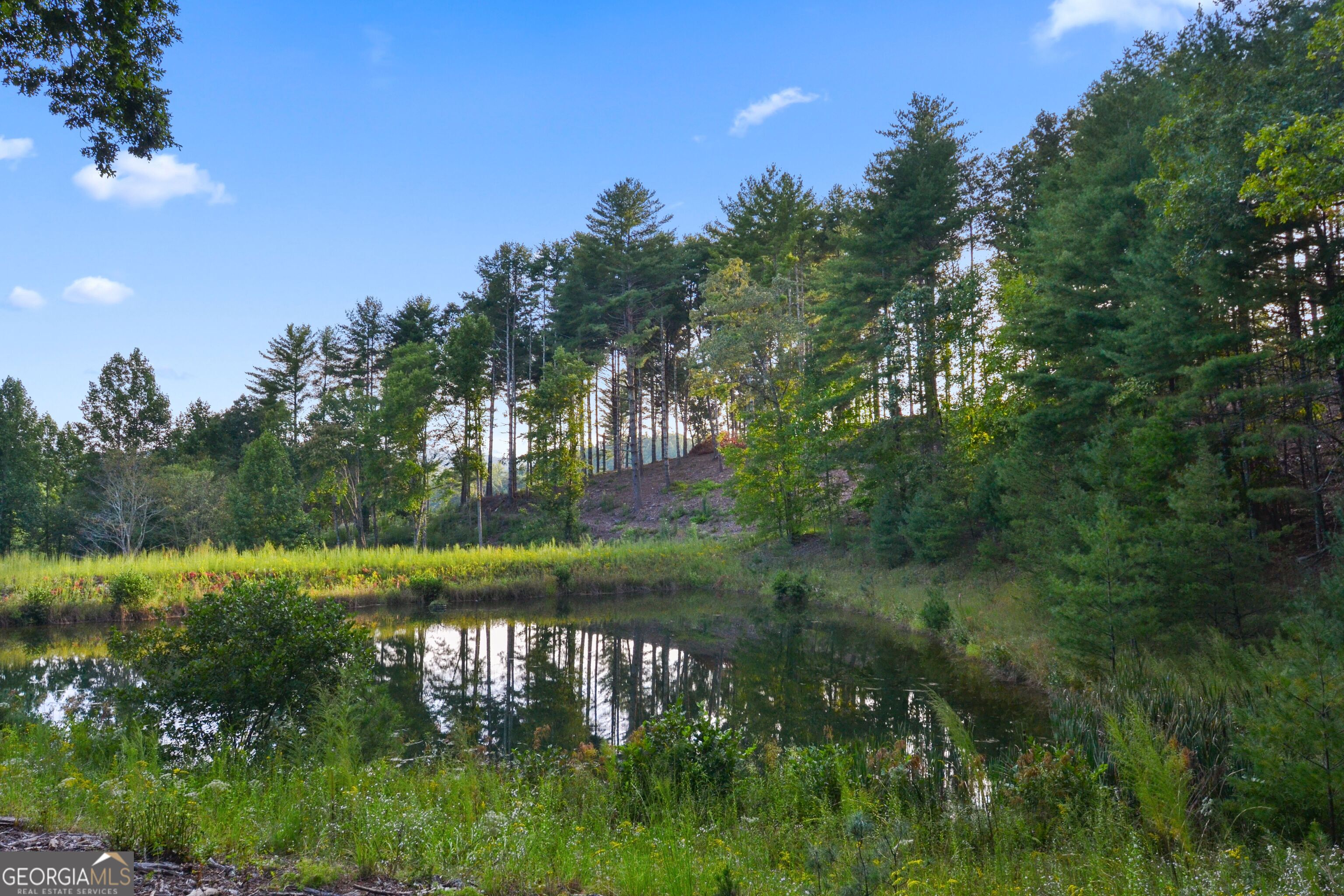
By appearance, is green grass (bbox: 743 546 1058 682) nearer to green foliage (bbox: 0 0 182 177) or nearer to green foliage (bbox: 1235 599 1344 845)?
green foliage (bbox: 1235 599 1344 845)

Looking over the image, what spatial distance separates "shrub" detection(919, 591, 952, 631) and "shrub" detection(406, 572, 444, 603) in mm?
13577

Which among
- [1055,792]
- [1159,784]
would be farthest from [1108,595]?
[1159,784]

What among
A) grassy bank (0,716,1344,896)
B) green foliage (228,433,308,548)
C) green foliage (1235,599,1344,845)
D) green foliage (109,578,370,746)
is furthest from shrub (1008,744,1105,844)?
green foliage (228,433,308,548)

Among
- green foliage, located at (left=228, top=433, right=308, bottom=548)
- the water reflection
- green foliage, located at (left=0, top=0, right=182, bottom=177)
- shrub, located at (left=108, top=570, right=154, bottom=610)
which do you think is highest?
green foliage, located at (left=0, top=0, right=182, bottom=177)

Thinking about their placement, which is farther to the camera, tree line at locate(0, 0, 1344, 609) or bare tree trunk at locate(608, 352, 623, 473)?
bare tree trunk at locate(608, 352, 623, 473)

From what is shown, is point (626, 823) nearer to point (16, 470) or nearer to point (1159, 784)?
point (1159, 784)

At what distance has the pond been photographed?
9.05 meters

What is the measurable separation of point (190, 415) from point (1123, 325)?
50.2 m

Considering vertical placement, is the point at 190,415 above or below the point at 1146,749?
above

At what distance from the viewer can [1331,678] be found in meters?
4.52

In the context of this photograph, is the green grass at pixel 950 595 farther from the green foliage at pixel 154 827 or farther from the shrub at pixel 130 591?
the shrub at pixel 130 591

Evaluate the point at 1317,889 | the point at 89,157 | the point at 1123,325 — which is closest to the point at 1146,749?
the point at 1317,889

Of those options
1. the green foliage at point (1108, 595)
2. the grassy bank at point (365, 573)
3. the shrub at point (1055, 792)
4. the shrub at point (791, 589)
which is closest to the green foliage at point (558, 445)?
the grassy bank at point (365, 573)

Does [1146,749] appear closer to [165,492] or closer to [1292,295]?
[1292,295]
